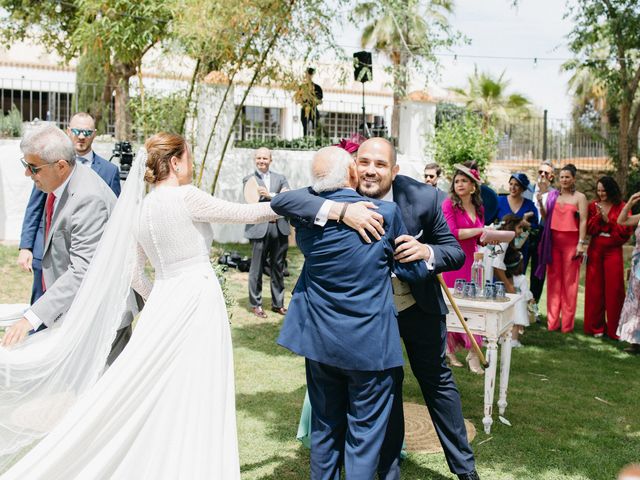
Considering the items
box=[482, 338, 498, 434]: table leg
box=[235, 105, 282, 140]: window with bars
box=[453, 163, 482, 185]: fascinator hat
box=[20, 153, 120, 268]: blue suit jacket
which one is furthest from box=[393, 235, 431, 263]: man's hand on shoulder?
box=[235, 105, 282, 140]: window with bars

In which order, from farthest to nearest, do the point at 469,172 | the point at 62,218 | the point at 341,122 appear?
1. the point at 341,122
2. the point at 469,172
3. the point at 62,218

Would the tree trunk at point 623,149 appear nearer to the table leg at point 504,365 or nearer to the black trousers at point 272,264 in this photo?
the black trousers at point 272,264

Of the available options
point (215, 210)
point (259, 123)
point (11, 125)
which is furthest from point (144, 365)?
point (259, 123)

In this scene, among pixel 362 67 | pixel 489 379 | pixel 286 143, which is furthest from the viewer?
pixel 286 143

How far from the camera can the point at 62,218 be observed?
3844mm

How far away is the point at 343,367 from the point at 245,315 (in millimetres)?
5543

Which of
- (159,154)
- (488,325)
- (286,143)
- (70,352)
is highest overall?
(286,143)

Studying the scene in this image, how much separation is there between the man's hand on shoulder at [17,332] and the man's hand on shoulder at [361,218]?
168 centimetres

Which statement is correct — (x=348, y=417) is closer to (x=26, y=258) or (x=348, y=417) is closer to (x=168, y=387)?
(x=168, y=387)

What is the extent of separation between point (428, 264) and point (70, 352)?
6.11 feet

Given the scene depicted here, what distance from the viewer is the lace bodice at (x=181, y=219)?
136 inches

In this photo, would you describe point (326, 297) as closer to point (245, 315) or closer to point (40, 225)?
point (40, 225)

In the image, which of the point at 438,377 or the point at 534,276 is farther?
the point at 534,276

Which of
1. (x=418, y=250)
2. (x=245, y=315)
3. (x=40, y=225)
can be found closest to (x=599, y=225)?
(x=245, y=315)
